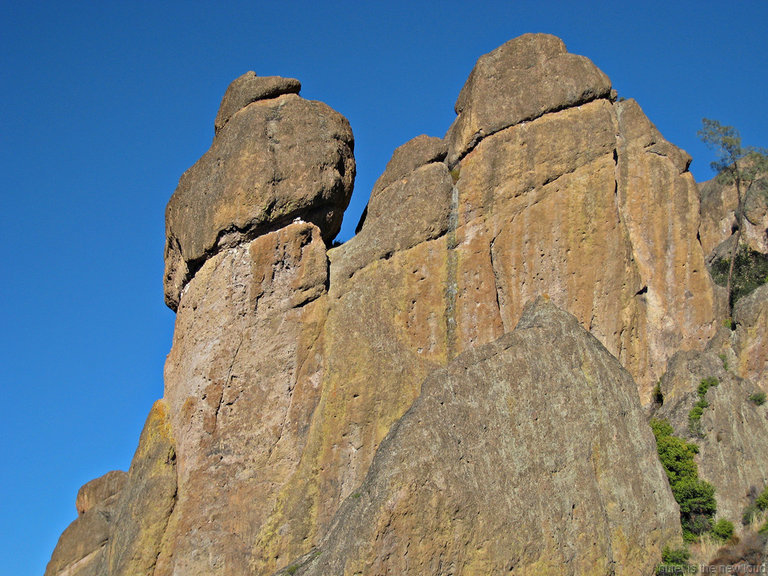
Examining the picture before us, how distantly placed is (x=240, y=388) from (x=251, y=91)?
10456 millimetres

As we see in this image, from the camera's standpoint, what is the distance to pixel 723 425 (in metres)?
27.8

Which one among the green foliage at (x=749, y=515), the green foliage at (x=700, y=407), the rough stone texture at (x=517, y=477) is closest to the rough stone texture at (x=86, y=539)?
the rough stone texture at (x=517, y=477)

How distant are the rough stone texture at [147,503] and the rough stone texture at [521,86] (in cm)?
1303

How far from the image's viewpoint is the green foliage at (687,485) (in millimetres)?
25578

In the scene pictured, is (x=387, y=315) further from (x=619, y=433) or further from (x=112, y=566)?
(x=112, y=566)

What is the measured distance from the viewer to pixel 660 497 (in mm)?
25094

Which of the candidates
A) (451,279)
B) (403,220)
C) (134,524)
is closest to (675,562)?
(451,279)

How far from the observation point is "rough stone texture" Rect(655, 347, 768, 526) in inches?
1046

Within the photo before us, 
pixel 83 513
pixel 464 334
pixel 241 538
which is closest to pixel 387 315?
pixel 464 334

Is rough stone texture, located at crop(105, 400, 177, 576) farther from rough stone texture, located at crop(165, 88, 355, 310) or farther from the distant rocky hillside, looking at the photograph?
rough stone texture, located at crop(165, 88, 355, 310)

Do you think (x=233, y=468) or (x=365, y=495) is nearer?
(x=365, y=495)

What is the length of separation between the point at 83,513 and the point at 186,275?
1019 centimetres

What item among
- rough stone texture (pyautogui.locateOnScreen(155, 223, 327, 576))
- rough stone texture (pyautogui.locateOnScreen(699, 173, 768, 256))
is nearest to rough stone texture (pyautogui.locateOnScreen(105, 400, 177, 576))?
rough stone texture (pyautogui.locateOnScreen(155, 223, 327, 576))

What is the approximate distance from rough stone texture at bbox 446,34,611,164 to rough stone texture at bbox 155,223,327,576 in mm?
6562
